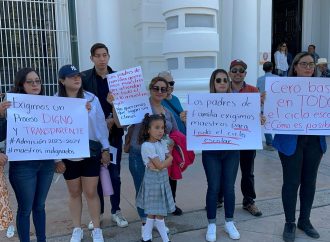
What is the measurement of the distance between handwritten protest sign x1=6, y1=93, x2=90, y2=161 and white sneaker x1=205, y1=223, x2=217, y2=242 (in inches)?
57.6

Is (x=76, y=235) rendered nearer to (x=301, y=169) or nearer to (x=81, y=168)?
(x=81, y=168)

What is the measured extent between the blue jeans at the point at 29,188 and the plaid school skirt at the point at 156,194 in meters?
0.87

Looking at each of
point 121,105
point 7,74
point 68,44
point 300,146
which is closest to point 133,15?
point 68,44

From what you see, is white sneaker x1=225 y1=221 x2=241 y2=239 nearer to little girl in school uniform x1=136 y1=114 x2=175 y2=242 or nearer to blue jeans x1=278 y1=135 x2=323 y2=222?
blue jeans x1=278 y1=135 x2=323 y2=222

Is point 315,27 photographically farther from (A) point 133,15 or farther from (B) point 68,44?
(B) point 68,44

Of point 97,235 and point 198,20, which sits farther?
point 198,20

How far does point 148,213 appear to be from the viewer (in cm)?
339

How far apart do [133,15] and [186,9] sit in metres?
1.63

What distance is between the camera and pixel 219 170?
3662 millimetres

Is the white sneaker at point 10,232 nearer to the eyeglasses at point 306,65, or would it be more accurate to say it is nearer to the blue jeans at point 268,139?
the eyeglasses at point 306,65

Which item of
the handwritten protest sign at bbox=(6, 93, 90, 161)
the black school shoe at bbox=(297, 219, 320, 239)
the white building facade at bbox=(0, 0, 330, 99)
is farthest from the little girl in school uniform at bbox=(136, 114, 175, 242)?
the white building facade at bbox=(0, 0, 330, 99)

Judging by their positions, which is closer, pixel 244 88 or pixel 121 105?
pixel 121 105

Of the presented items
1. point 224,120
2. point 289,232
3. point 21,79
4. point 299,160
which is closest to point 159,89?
point 224,120

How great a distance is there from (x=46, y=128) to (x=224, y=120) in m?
1.72
